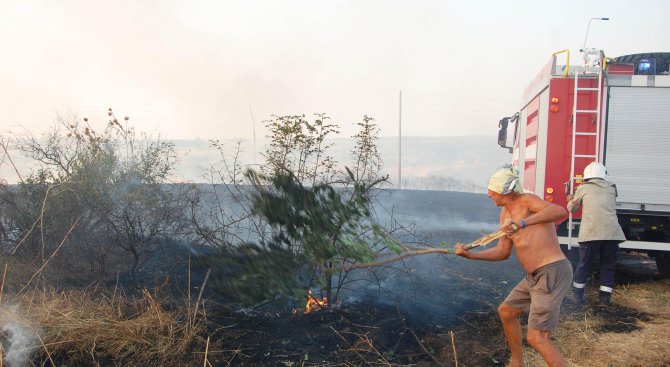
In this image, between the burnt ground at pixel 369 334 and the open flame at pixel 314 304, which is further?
the open flame at pixel 314 304

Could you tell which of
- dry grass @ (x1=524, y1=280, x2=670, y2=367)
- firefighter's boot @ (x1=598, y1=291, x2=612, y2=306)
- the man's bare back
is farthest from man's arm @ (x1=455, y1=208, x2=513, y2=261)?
firefighter's boot @ (x1=598, y1=291, x2=612, y2=306)

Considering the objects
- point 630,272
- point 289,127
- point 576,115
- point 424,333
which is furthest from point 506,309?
point 630,272

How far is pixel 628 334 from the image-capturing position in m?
4.88

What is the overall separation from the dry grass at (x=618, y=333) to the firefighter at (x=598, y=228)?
0.38 metres

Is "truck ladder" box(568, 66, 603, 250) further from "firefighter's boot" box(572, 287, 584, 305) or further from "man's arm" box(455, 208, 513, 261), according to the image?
"man's arm" box(455, 208, 513, 261)

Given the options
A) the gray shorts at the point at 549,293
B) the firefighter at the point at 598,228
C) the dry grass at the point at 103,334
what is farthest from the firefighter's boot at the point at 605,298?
the dry grass at the point at 103,334

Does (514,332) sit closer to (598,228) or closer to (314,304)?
(314,304)

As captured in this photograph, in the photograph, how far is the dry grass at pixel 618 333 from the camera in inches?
167

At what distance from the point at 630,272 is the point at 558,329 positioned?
4.19 meters

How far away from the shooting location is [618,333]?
194 inches

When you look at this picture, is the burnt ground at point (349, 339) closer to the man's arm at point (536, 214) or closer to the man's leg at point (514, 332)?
the man's leg at point (514, 332)

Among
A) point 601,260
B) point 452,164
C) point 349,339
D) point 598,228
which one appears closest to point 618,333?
point 601,260

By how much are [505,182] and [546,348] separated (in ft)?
4.19

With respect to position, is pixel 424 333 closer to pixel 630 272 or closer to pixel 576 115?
pixel 576 115
